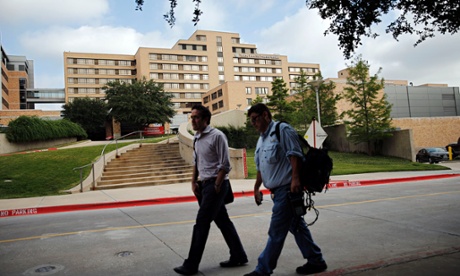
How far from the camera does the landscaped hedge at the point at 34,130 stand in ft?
92.7

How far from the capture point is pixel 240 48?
112m

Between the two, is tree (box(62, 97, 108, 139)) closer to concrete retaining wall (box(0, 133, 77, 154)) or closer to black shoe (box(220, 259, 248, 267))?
concrete retaining wall (box(0, 133, 77, 154))

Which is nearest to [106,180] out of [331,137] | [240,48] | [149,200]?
[149,200]

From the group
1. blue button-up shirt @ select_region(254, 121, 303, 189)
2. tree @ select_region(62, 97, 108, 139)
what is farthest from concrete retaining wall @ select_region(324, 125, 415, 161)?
tree @ select_region(62, 97, 108, 139)

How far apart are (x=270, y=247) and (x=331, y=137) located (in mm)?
32642

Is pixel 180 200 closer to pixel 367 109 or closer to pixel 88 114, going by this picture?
pixel 367 109

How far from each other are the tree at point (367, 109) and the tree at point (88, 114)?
48.2 m

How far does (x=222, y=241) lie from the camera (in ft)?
18.4

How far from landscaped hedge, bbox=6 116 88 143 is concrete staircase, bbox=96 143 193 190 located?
1350 centimetres

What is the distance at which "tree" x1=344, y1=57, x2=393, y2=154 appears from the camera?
28938mm

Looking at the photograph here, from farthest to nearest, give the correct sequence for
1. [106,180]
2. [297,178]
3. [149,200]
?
[106,180] → [149,200] → [297,178]

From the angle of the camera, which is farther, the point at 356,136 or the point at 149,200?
the point at 356,136

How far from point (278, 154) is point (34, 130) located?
30.9m

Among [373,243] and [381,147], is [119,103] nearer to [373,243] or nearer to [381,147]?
[381,147]
